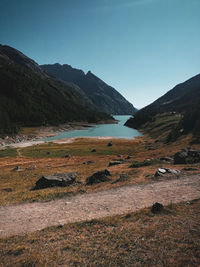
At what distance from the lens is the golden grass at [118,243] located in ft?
26.4

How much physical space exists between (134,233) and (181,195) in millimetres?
8042

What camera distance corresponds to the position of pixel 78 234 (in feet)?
36.3

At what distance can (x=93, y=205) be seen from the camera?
1608 cm

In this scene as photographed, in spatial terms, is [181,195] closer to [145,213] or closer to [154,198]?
[154,198]

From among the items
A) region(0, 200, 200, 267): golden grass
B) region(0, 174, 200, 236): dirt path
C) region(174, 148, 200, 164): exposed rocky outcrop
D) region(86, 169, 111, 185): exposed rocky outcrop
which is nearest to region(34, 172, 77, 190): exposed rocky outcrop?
region(86, 169, 111, 185): exposed rocky outcrop

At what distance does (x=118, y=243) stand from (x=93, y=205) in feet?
22.2

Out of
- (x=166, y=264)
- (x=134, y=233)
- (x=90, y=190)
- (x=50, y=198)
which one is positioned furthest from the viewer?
(x=90, y=190)

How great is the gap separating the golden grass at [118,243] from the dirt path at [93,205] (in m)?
1.53

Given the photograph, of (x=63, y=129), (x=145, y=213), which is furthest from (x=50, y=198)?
(x=63, y=129)

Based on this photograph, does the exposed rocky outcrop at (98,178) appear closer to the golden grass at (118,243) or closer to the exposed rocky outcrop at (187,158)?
the golden grass at (118,243)

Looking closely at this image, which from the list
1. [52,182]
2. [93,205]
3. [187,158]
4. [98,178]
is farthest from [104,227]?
[187,158]

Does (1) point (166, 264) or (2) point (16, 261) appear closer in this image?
(1) point (166, 264)

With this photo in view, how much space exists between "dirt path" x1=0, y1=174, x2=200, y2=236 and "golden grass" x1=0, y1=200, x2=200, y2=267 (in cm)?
153

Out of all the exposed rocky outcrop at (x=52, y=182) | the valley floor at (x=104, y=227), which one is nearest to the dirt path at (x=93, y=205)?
the valley floor at (x=104, y=227)
